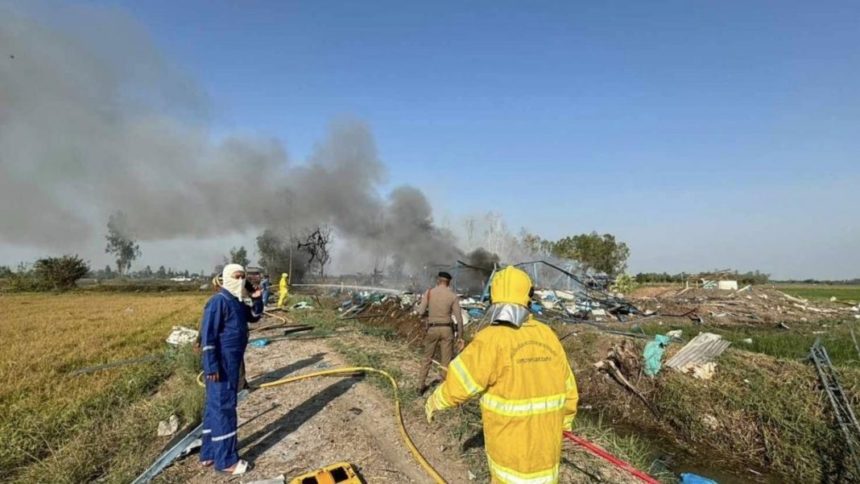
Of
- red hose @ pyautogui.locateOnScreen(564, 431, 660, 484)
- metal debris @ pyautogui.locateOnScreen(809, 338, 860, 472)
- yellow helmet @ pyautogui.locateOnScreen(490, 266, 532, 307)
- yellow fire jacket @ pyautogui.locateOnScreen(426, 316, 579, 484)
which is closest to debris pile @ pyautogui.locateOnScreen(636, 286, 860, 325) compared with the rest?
metal debris @ pyautogui.locateOnScreen(809, 338, 860, 472)

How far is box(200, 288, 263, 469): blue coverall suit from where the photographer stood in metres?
4.26

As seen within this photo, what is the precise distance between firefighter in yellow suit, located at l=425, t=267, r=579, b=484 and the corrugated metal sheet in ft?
23.0

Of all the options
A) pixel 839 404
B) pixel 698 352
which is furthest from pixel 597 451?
pixel 698 352

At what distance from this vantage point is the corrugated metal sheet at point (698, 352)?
26.3 ft

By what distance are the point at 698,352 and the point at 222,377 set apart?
8.35m

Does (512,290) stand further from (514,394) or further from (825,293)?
(825,293)

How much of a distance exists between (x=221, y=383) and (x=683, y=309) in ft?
64.2

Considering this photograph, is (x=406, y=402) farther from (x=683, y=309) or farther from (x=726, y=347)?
(x=683, y=309)

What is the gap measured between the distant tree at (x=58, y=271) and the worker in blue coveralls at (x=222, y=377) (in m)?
55.2

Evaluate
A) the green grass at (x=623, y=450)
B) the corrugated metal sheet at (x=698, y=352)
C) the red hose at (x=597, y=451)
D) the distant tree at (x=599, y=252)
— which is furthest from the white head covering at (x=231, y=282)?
the distant tree at (x=599, y=252)

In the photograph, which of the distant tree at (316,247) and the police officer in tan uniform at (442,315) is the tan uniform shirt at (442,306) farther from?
the distant tree at (316,247)

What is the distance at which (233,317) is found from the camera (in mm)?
4586

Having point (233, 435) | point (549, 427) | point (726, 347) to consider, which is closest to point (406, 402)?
point (233, 435)

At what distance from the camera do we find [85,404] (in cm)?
667
